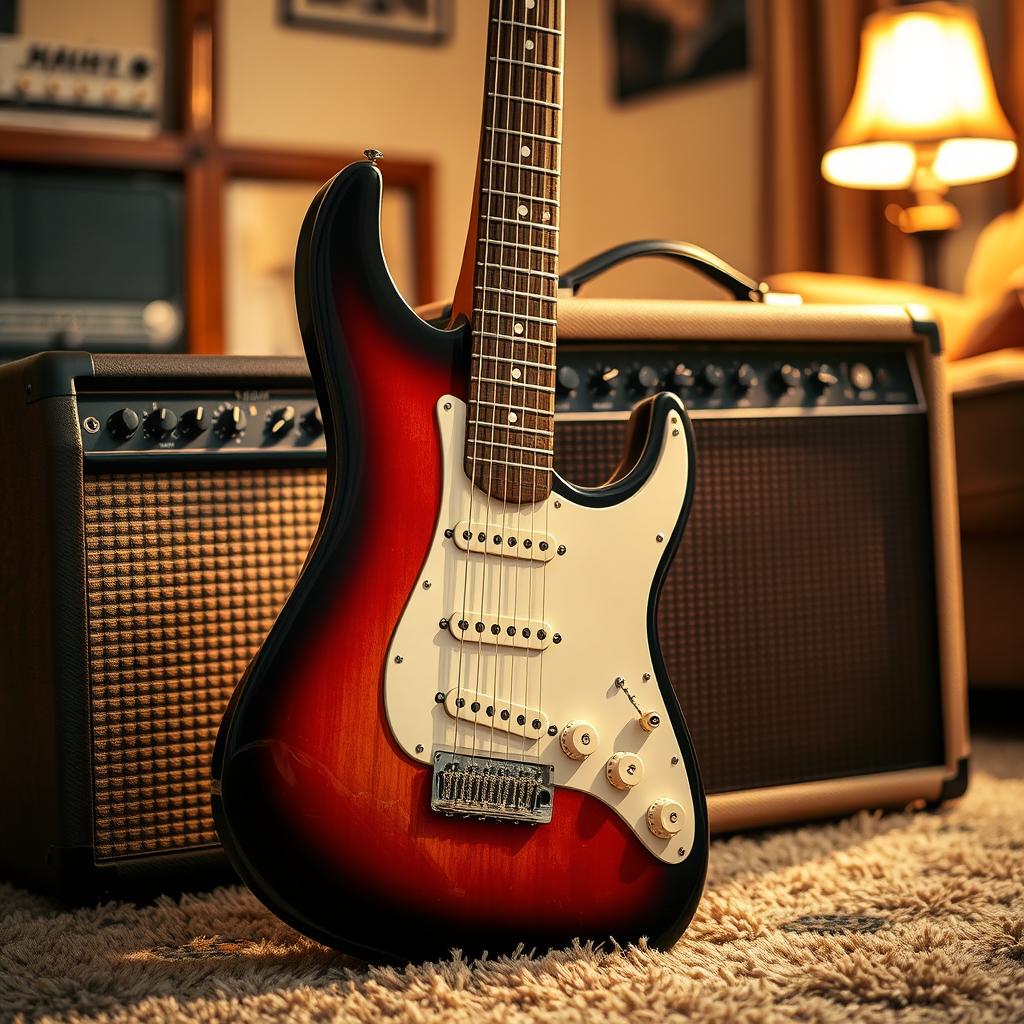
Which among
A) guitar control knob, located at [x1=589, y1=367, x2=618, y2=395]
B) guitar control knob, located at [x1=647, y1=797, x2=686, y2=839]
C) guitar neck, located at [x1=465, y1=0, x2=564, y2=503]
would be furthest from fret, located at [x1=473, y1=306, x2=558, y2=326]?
guitar control knob, located at [x1=647, y1=797, x2=686, y2=839]

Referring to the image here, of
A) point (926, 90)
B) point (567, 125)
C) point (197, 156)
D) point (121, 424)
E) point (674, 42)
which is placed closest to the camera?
point (121, 424)

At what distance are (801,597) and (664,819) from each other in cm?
39

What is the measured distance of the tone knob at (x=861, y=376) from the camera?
4.00 ft

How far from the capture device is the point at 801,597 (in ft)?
3.87

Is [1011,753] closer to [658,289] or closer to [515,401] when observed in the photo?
[515,401]

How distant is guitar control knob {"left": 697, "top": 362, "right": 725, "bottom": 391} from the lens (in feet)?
3.74

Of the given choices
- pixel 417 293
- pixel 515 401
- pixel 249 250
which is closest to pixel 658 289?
pixel 417 293

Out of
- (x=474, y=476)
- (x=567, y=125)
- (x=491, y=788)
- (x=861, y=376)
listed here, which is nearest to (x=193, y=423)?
(x=474, y=476)

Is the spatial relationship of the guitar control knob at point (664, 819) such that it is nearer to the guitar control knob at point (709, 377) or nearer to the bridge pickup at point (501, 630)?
the bridge pickup at point (501, 630)

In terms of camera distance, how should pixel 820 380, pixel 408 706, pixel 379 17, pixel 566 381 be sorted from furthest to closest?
pixel 379 17 → pixel 820 380 → pixel 566 381 → pixel 408 706

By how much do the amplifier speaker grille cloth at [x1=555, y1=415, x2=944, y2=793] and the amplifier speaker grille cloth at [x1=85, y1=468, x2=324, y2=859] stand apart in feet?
0.86

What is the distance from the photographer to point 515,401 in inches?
33.6

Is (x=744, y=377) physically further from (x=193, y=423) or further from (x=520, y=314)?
(x=193, y=423)

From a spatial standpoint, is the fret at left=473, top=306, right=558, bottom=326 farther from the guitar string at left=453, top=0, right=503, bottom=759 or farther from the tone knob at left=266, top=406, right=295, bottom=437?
the tone knob at left=266, top=406, right=295, bottom=437
